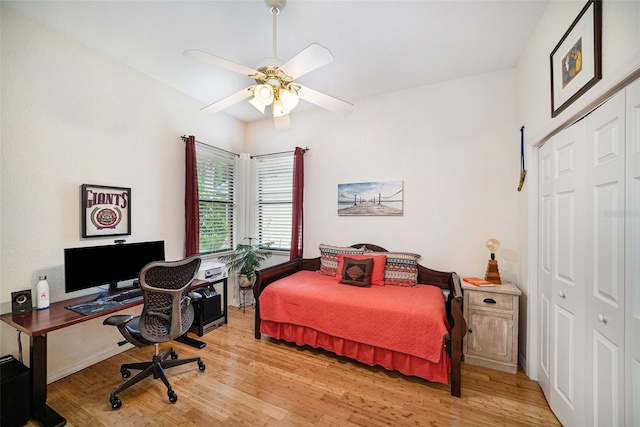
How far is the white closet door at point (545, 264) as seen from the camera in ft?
6.07

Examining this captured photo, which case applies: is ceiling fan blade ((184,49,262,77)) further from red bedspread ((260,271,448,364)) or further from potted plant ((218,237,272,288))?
potted plant ((218,237,272,288))

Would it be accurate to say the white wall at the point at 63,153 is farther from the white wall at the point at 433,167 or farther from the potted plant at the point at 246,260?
the white wall at the point at 433,167

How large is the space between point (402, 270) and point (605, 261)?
177 centimetres

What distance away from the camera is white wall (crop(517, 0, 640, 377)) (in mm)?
1120

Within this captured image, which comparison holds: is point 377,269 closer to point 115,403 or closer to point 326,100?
point 326,100

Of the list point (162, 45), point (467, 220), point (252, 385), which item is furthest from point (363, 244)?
point (162, 45)

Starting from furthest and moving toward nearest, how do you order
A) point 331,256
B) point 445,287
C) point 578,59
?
point 331,256
point 445,287
point 578,59

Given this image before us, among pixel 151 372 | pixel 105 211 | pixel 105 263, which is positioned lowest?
pixel 151 372

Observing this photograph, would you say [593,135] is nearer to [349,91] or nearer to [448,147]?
[448,147]

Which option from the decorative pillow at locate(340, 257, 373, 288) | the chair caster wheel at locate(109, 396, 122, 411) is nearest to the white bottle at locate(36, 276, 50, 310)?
the chair caster wheel at locate(109, 396, 122, 411)

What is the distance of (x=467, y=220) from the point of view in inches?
111

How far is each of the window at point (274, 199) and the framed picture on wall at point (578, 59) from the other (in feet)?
9.98

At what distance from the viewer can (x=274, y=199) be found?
13.2 ft

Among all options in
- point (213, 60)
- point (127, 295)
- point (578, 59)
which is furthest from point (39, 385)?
point (578, 59)
